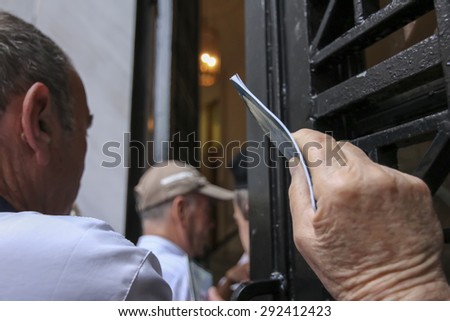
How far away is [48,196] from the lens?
1185mm

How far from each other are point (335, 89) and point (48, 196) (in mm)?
800

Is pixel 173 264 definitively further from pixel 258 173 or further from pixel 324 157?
pixel 324 157

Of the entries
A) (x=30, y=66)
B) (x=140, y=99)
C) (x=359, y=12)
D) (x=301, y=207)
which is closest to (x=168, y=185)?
(x=140, y=99)

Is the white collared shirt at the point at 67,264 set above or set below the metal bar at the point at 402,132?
below

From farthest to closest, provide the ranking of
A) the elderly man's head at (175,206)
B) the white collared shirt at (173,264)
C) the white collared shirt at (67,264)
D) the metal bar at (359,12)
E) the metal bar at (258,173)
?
the elderly man's head at (175,206)
the white collared shirt at (173,264)
the metal bar at (258,173)
the metal bar at (359,12)
the white collared shirt at (67,264)

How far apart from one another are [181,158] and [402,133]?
3297mm

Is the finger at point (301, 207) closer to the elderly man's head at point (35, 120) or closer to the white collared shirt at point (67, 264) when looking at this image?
the white collared shirt at point (67, 264)

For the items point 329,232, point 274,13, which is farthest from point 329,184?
point 274,13

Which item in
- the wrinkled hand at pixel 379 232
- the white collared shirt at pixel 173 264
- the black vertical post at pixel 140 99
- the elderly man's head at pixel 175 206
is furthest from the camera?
the black vertical post at pixel 140 99

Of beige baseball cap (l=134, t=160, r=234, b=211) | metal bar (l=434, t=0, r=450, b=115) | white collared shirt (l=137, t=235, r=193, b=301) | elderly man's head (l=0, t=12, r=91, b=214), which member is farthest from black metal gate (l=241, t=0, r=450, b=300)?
beige baseball cap (l=134, t=160, r=234, b=211)

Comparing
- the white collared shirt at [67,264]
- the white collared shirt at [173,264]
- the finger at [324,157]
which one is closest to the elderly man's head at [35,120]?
the white collared shirt at [67,264]

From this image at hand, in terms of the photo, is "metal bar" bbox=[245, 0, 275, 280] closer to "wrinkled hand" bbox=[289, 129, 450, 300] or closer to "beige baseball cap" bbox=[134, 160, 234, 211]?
"wrinkled hand" bbox=[289, 129, 450, 300]

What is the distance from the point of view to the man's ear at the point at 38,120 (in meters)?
1.08
